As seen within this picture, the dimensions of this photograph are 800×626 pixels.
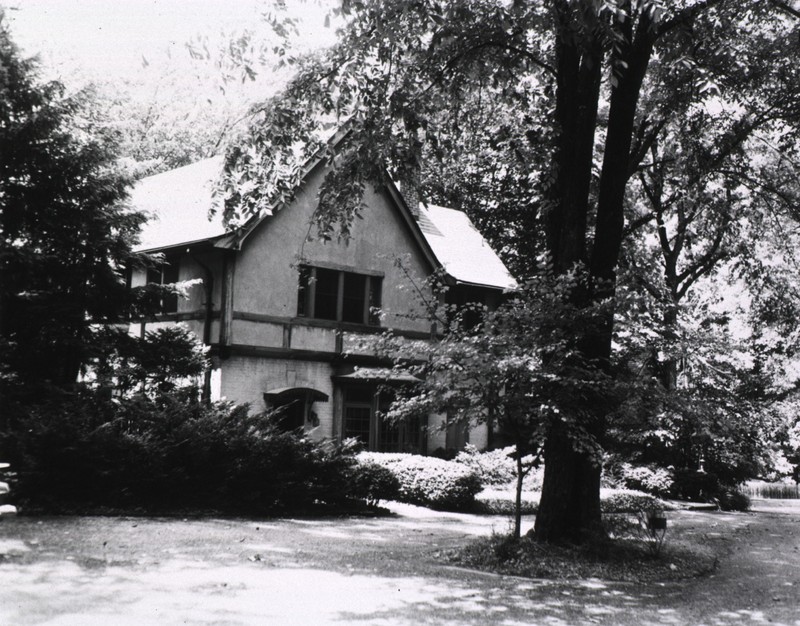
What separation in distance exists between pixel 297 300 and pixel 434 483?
23.5ft

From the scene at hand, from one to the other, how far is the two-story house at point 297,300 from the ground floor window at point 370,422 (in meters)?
0.03

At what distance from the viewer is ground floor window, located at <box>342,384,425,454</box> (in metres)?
24.4

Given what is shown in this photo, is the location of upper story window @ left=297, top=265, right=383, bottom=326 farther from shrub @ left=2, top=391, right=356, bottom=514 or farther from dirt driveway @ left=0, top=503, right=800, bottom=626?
dirt driveway @ left=0, top=503, right=800, bottom=626

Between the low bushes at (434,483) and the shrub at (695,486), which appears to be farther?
the shrub at (695,486)

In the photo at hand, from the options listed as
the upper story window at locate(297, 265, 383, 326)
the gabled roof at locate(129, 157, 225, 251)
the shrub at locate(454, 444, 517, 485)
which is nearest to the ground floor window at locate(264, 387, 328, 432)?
the upper story window at locate(297, 265, 383, 326)

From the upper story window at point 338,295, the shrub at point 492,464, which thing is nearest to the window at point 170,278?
the upper story window at point 338,295

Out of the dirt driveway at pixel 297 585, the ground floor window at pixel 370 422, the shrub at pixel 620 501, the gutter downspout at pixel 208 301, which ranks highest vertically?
the gutter downspout at pixel 208 301

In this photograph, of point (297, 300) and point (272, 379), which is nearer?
point (272, 379)

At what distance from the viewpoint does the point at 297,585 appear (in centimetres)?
883

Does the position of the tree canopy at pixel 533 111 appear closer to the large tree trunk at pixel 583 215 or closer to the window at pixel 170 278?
the large tree trunk at pixel 583 215

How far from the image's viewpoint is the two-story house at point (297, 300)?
2194 centimetres

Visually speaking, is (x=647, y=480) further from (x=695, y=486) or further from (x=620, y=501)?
(x=620, y=501)

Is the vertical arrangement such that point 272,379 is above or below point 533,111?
below

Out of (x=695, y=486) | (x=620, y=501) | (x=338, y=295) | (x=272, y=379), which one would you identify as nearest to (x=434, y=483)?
(x=620, y=501)
